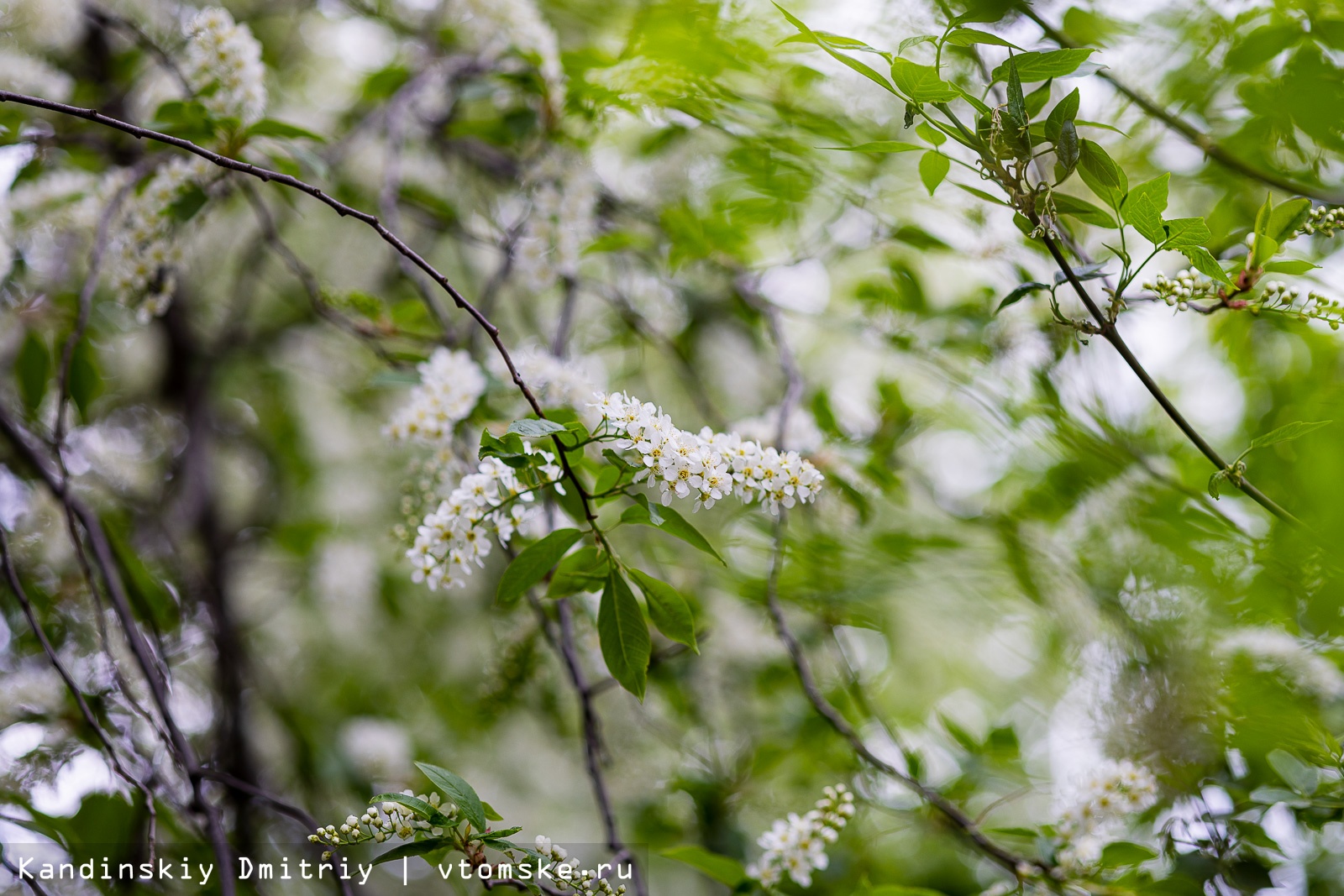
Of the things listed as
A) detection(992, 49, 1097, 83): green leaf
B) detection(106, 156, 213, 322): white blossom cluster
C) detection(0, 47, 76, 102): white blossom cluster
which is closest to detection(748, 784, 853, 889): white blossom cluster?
detection(992, 49, 1097, 83): green leaf

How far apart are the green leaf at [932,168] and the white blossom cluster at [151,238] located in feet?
3.54

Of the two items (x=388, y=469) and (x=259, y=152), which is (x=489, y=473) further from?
(x=388, y=469)

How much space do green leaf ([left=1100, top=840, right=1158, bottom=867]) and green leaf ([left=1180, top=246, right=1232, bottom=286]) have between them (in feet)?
2.29

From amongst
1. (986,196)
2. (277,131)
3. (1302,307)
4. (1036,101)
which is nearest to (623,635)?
(986,196)

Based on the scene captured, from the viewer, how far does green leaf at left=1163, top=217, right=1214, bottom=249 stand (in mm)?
777

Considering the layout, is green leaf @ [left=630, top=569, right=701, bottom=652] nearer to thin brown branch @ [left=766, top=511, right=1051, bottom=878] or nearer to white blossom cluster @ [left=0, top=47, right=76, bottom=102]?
thin brown branch @ [left=766, top=511, right=1051, bottom=878]

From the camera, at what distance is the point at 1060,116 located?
769 mm

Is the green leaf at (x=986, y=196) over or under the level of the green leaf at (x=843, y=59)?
under

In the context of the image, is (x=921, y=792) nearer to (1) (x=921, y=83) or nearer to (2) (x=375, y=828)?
(2) (x=375, y=828)

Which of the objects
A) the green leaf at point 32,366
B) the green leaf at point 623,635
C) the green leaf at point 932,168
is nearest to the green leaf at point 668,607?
the green leaf at point 623,635

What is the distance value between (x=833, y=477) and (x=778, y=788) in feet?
2.88

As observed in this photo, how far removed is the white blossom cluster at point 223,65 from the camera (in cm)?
121

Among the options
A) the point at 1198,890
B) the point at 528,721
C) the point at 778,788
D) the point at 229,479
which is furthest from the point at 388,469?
the point at 1198,890

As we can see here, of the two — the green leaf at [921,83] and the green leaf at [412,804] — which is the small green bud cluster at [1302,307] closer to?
the green leaf at [921,83]
